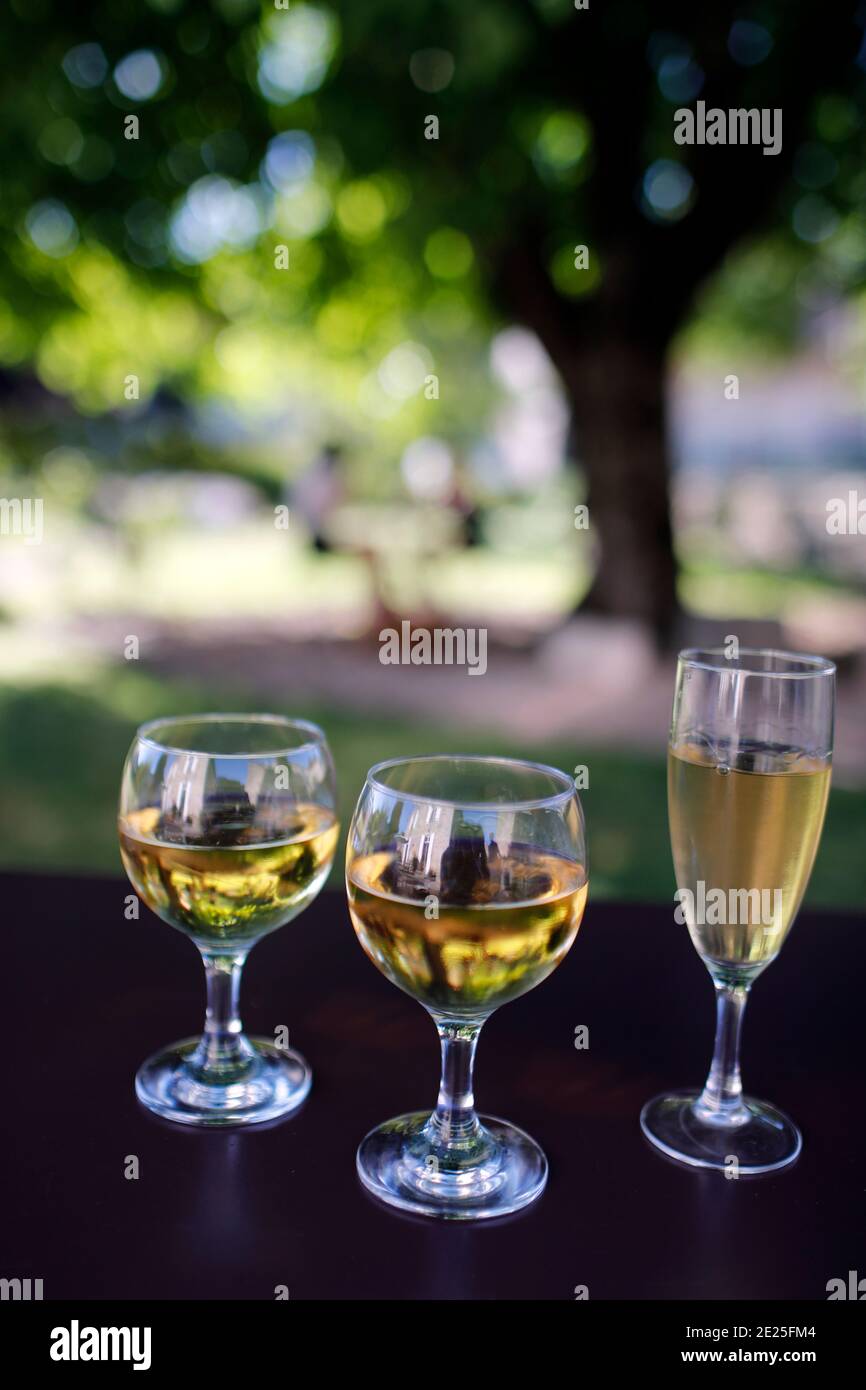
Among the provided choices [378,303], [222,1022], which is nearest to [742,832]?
[222,1022]

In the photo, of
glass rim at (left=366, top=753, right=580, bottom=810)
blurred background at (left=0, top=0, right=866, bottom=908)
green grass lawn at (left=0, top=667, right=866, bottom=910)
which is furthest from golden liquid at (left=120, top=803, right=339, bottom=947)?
blurred background at (left=0, top=0, right=866, bottom=908)

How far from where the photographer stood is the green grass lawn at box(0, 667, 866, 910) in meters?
5.34

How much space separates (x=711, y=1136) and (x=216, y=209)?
27.7 feet

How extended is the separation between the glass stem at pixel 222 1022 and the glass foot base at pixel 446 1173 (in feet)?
0.61

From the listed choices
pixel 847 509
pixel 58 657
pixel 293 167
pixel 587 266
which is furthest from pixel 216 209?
pixel 847 509

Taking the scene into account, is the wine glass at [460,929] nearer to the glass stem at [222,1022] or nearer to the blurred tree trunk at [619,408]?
the glass stem at [222,1022]

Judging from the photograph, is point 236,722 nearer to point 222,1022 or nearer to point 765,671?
point 222,1022

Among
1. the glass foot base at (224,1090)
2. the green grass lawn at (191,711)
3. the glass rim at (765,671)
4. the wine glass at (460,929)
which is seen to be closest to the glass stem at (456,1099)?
the wine glass at (460,929)

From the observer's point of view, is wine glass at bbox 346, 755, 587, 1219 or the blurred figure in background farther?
the blurred figure in background

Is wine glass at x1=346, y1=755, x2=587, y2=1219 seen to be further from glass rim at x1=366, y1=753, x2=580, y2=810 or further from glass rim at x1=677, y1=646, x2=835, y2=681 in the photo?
glass rim at x1=677, y1=646, x2=835, y2=681

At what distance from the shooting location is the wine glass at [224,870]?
1136 mm

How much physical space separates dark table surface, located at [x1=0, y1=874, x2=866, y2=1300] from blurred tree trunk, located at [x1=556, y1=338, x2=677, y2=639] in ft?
26.3

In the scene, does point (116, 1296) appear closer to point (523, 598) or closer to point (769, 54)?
point (769, 54)

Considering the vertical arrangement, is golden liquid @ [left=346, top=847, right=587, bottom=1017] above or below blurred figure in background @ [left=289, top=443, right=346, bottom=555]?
below
